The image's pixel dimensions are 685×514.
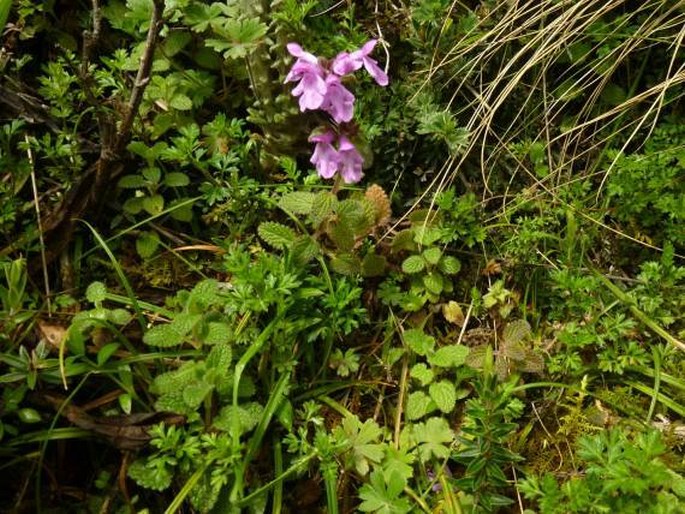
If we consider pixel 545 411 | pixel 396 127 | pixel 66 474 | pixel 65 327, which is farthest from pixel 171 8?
pixel 545 411

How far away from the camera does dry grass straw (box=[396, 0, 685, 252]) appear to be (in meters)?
2.08

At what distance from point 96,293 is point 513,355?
3.75 feet

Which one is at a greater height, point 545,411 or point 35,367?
point 35,367

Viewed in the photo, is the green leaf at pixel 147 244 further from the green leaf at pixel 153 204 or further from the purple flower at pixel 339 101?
the purple flower at pixel 339 101

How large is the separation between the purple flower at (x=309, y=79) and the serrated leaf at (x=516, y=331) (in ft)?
2.66

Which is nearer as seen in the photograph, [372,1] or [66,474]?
[66,474]

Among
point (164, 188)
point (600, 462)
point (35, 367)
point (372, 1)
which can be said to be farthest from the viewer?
point (372, 1)

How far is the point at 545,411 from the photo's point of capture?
73.4 inches

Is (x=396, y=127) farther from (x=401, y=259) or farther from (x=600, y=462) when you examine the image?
(x=600, y=462)

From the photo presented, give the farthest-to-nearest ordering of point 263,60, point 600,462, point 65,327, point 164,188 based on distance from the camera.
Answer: point 164,188 → point 263,60 → point 65,327 → point 600,462

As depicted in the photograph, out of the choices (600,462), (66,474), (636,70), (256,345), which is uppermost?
(636,70)

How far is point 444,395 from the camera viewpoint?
1790mm

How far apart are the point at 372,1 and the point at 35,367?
5.16ft

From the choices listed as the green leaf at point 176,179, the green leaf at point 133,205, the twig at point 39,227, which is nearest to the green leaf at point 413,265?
the green leaf at point 176,179
